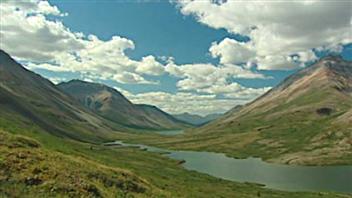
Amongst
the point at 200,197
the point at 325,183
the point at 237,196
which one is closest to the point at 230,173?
the point at 325,183

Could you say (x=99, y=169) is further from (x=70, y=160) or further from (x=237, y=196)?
(x=237, y=196)

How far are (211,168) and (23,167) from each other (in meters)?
159

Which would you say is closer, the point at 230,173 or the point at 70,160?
the point at 70,160

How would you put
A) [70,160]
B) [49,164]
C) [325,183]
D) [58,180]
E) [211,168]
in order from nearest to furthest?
[58,180], [49,164], [70,160], [325,183], [211,168]

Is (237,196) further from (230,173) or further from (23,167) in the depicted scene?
(230,173)

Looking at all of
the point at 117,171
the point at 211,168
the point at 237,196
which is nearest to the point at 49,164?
the point at 117,171

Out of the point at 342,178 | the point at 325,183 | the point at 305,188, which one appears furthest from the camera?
the point at 342,178

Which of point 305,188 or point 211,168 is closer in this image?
point 305,188

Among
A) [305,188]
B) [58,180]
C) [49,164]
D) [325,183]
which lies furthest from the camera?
[325,183]

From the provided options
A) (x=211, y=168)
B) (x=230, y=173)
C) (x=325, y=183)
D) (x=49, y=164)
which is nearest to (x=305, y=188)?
(x=325, y=183)

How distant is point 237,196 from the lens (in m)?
91.5

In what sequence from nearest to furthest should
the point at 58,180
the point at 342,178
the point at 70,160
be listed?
1. the point at 58,180
2. the point at 70,160
3. the point at 342,178

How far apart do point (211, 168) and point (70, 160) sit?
149 metres

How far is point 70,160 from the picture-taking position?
5084cm
